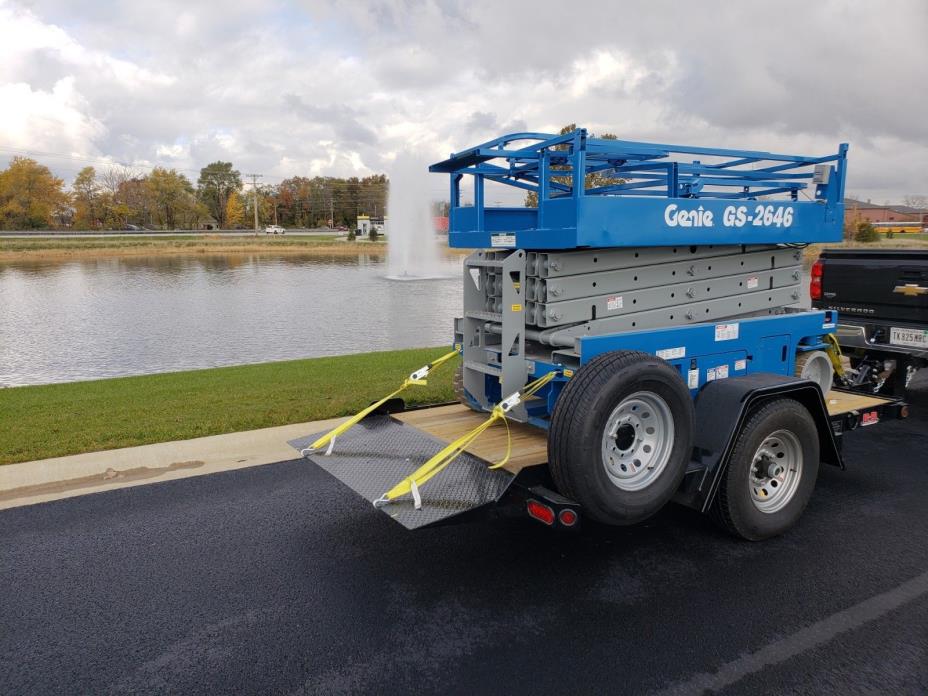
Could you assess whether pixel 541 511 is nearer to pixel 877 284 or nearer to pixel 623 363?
pixel 623 363

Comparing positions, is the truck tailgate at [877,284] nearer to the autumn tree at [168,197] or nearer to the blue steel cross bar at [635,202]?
the blue steel cross bar at [635,202]

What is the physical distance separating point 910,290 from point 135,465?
7.66 meters

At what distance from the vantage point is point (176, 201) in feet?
347

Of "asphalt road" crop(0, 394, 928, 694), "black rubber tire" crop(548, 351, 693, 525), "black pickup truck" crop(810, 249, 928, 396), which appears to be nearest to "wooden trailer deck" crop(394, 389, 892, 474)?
"black rubber tire" crop(548, 351, 693, 525)

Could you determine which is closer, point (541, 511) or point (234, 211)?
point (541, 511)

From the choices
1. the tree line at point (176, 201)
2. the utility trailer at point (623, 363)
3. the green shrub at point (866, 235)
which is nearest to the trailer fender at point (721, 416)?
the utility trailer at point (623, 363)

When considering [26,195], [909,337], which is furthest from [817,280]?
[26,195]

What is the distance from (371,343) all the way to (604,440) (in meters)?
13.0

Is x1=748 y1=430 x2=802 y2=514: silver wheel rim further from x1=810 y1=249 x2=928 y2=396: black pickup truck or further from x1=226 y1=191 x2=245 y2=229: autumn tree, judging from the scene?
x1=226 y1=191 x2=245 y2=229: autumn tree

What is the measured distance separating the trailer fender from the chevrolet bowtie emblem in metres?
2.95

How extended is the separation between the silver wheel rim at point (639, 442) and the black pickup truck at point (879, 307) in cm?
374

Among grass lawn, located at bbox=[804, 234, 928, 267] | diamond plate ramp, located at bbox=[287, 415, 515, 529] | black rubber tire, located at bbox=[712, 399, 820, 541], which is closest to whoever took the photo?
diamond plate ramp, located at bbox=[287, 415, 515, 529]

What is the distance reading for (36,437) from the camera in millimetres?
7219

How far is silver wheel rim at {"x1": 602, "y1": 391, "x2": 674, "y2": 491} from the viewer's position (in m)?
4.20
